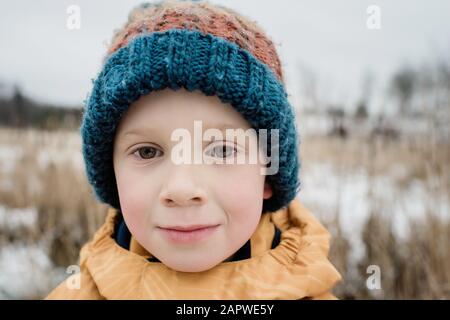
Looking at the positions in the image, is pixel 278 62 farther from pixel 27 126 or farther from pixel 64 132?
pixel 27 126

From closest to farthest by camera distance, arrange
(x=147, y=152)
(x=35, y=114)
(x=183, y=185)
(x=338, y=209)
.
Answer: (x=183, y=185) < (x=147, y=152) < (x=338, y=209) < (x=35, y=114)

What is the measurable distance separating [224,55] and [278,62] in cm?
26

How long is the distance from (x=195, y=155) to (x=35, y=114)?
2825 millimetres

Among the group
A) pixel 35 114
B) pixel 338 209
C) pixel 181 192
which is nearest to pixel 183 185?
pixel 181 192

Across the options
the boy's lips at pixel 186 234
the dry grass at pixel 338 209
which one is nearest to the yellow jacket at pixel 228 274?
the boy's lips at pixel 186 234

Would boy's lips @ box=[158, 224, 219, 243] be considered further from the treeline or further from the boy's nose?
the treeline

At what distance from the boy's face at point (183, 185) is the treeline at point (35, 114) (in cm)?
212

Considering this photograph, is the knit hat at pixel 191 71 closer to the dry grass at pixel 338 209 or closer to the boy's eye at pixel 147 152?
the boy's eye at pixel 147 152

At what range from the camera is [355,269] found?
86.1 inches

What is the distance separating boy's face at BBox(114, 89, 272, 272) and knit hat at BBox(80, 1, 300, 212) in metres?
0.04

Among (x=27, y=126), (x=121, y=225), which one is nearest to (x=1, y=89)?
(x=27, y=126)

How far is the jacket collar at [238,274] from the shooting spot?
1.14m

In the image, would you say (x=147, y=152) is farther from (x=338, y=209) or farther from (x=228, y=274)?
(x=338, y=209)

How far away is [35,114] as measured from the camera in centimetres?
344
